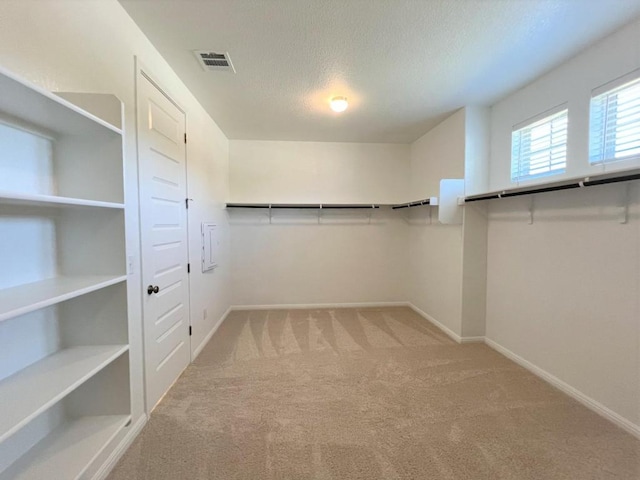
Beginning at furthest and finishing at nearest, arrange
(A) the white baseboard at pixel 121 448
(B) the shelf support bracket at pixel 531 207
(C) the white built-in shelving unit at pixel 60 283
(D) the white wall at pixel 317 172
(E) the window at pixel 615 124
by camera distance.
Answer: (D) the white wall at pixel 317 172
(B) the shelf support bracket at pixel 531 207
(E) the window at pixel 615 124
(A) the white baseboard at pixel 121 448
(C) the white built-in shelving unit at pixel 60 283

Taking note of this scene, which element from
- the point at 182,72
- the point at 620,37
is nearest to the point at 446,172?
the point at 620,37

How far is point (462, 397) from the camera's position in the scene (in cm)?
218

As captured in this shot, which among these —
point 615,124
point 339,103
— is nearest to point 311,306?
point 339,103

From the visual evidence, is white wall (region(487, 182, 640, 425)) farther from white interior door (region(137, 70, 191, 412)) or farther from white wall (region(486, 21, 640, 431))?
white interior door (region(137, 70, 191, 412))

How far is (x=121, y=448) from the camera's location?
1.62 metres

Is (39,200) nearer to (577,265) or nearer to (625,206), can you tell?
(625,206)

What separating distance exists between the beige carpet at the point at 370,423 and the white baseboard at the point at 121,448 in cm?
5

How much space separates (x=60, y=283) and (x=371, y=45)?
2.40 m

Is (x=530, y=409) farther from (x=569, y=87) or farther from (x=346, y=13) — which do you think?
(x=346, y=13)

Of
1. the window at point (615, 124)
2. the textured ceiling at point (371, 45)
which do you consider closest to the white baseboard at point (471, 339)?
the window at point (615, 124)

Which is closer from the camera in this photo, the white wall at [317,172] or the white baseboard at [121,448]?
the white baseboard at [121,448]

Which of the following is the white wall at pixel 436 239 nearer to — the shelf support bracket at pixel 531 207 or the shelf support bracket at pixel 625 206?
the shelf support bracket at pixel 531 207

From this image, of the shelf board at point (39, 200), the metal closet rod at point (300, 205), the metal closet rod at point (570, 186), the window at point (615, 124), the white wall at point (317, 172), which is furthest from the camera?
the white wall at point (317, 172)

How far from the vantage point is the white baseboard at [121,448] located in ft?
4.78
